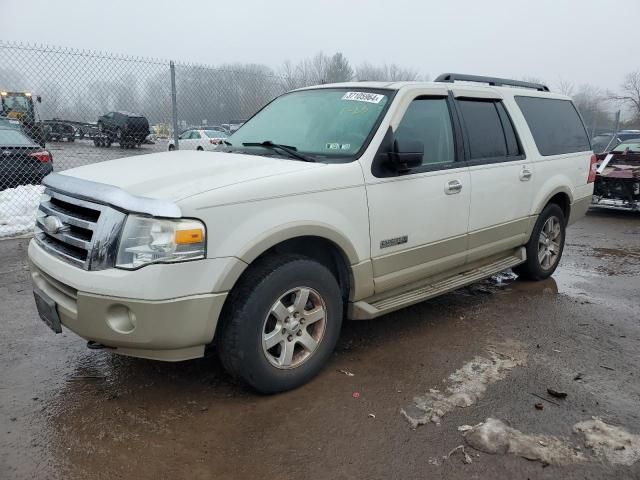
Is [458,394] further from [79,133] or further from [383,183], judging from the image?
[79,133]

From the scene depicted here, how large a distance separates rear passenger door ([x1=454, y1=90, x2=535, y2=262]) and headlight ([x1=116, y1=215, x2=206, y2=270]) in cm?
245

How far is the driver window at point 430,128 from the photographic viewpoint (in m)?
3.80

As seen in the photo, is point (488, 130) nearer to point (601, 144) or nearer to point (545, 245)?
point (545, 245)

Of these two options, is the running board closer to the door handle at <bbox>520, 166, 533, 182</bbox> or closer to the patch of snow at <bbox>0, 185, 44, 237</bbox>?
the door handle at <bbox>520, 166, 533, 182</bbox>

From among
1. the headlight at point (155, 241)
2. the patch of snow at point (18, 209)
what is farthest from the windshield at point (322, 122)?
the patch of snow at point (18, 209)

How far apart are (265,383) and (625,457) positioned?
1913 millimetres

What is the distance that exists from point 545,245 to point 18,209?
761 cm

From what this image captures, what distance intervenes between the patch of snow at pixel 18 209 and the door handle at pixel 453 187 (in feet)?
20.0

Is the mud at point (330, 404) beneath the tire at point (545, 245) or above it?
beneath

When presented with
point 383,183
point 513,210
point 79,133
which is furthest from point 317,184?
point 79,133

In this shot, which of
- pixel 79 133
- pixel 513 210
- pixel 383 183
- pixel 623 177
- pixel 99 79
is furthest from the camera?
pixel 79 133

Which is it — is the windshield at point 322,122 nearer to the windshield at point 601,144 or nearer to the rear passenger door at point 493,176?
the rear passenger door at point 493,176

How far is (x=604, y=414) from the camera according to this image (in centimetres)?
299

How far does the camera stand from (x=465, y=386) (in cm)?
Result: 328
